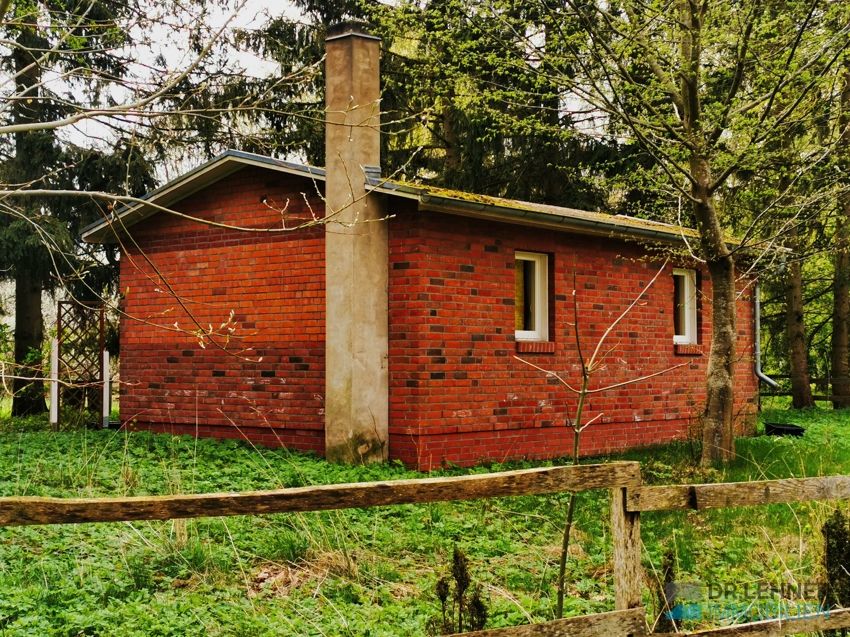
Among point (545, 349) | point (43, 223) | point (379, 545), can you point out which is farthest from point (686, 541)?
point (43, 223)

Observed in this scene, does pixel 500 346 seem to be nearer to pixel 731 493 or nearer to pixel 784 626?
pixel 731 493

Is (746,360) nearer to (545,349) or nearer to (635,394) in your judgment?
(635,394)

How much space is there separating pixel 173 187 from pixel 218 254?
123 cm

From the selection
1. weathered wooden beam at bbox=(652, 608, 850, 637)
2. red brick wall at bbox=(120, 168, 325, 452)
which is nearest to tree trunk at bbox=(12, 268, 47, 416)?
red brick wall at bbox=(120, 168, 325, 452)

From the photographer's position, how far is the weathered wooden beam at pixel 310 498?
12.6ft

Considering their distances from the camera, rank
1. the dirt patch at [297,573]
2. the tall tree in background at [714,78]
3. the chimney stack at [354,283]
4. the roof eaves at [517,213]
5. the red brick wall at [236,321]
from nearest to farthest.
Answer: the dirt patch at [297,573] < the tall tree in background at [714,78] < the roof eaves at [517,213] < the chimney stack at [354,283] < the red brick wall at [236,321]

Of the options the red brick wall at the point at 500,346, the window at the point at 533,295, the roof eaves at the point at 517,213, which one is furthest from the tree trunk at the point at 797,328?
the window at the point at 533,295

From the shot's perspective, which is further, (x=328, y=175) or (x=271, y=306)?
(x=271, y=306)

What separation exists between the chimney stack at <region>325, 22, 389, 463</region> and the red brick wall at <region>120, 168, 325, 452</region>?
60 centimetres

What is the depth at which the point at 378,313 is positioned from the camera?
41.7ft

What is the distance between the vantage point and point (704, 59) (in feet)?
41.0

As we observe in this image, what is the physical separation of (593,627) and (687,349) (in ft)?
42.8

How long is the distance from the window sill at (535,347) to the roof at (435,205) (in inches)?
68.2

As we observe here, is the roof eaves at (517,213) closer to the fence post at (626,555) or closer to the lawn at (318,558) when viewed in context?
the lawn at (318,558)
